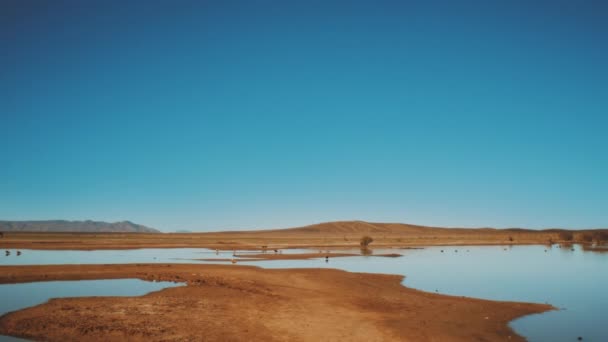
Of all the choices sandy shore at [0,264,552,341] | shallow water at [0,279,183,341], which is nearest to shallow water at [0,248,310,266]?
shallow water at [0,279,183,341]

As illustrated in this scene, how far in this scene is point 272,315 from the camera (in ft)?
57.6

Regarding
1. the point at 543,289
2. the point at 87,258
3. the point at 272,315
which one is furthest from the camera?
the point at 87,258

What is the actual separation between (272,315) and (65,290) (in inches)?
521

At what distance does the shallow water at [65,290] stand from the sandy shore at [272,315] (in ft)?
5.30

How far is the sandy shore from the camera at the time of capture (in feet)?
48.0

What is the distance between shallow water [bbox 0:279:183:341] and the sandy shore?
5.30ft

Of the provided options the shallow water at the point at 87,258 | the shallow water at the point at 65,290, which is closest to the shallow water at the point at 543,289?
the shallow water at the point at 65,290

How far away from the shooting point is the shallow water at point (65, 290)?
67.4ft

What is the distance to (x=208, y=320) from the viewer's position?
16.5m

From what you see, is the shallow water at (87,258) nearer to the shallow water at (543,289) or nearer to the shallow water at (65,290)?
the shallow water at (65,290)

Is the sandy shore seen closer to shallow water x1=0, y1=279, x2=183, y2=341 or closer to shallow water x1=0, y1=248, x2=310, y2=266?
shallow water x1=0, y1=279, x2=183, y2=341

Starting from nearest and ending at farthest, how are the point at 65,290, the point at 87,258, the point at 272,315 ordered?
the point at 272,315, the point at 65,290, the point at 87,258

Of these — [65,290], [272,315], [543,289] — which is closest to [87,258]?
[65,290]

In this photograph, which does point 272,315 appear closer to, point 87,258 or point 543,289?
point 543,289
